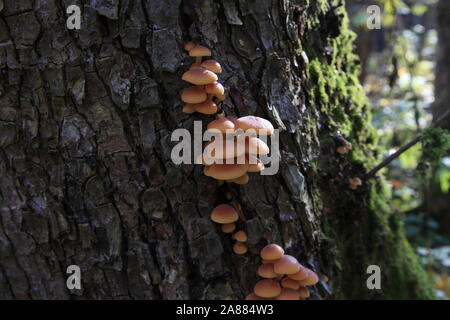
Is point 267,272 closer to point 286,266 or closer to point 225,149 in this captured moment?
point 286,266

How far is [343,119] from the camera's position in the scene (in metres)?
2.93

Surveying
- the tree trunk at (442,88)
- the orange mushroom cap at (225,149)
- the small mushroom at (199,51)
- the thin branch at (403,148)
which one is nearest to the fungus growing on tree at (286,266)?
the orange mushroom cap at (225,149)

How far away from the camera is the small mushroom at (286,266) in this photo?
213 centimetres

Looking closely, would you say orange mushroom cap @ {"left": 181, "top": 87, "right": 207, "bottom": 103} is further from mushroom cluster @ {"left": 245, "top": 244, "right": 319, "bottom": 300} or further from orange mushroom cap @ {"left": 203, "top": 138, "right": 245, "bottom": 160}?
mushroom cluster @ {"left": 245, "top": 244, "right": 319, "bottom": 300}

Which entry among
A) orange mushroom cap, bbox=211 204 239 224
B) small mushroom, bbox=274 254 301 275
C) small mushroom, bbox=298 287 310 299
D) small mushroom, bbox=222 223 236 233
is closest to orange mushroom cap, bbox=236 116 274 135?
orange mushroom cap, bbox=211 204 239 224

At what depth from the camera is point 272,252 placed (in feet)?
7.16

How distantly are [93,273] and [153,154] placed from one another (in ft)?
2.64

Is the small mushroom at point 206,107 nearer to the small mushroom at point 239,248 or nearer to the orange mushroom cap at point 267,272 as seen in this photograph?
the small mushroom at point 239,248

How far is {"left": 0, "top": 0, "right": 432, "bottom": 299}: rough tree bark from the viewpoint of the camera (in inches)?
78.9

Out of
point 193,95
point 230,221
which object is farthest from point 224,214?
point 193,95

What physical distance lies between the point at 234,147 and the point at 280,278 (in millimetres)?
918

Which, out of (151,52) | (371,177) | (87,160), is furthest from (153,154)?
(371,177)

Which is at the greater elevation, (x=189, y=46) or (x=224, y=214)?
(x=189, y=46)
